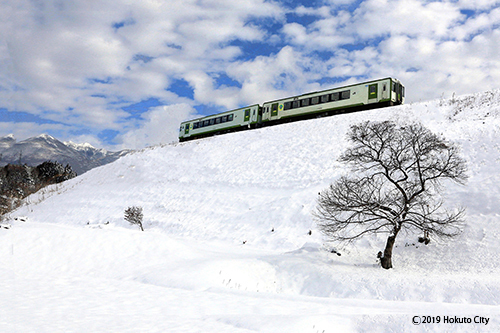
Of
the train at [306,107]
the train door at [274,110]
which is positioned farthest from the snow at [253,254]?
the train door at [274,110]

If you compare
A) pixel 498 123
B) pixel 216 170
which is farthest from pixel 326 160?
pixel 498 123

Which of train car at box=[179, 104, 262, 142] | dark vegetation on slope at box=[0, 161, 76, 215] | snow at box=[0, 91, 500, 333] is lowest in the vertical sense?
snow at box=[0, 91, 500, 333]

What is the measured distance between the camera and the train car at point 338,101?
28.1 metres

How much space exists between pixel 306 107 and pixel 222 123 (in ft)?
40.3

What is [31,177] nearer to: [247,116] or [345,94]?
[247,116]

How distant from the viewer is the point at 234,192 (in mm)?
24344

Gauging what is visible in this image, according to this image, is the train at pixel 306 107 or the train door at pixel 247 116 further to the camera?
the train door at pixel 247 116

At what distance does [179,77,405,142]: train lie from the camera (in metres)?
28.4

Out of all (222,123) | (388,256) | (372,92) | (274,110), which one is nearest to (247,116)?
(274,110)

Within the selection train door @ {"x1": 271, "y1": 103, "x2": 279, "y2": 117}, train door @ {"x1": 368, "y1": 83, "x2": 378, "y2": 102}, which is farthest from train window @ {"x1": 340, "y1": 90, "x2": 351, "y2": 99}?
train door @ {"x1": 271, "y1": 103, "x2": 279, "y2": 117}

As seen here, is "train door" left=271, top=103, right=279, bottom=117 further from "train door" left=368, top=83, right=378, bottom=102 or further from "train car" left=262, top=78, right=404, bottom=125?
"train door" left=368, top=83, right=378, bottom=102

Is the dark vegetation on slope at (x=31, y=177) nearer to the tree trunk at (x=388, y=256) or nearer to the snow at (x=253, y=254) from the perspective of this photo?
the snow at (x=253, y=254)

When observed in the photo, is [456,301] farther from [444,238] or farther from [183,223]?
[183,223]

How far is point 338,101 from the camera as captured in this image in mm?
30281
